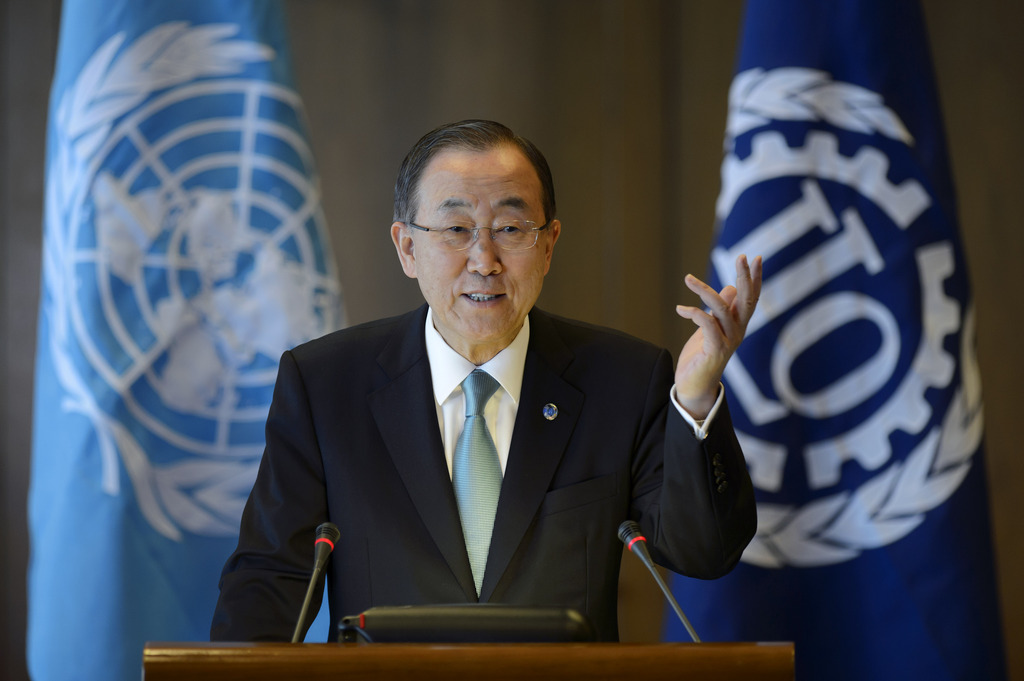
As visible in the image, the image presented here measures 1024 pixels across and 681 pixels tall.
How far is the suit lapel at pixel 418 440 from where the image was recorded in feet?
5.98

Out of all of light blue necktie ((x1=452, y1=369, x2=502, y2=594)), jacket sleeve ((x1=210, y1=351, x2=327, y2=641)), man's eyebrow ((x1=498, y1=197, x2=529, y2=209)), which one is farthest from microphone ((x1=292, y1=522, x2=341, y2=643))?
man's eyebrow ((x1=498, y1=197, x2=529, y2=209))

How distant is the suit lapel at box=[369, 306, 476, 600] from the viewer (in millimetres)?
1822

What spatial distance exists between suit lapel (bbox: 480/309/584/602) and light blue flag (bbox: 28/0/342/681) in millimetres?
1035

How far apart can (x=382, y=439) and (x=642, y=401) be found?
0.56m

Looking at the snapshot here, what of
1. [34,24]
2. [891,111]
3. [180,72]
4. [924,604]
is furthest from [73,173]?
[924,604]

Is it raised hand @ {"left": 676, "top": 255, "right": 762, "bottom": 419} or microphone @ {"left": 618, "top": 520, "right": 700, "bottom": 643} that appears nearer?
microphone @ {"left": 618, "top": 520, "right": 700, "bottom": 643}

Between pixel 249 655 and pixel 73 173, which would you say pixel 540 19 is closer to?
pixel 73 173

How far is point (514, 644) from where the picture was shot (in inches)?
43.9

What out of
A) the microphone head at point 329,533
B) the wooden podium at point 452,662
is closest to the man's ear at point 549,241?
the microphone head at point 329,533

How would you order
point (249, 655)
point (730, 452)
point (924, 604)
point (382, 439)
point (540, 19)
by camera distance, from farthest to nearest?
point (540, 19) < point (924, 604) < point (382, 439) < point (730, 452) < point (249, 655)

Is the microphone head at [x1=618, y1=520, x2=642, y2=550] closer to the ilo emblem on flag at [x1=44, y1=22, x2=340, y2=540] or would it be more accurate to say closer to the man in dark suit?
the man in dark suit

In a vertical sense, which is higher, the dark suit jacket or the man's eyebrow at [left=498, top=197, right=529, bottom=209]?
the man's eyebrow at [left=498, top=197, right=529, bottom=209]

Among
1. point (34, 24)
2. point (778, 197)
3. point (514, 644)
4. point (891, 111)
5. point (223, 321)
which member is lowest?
point (514, 644)

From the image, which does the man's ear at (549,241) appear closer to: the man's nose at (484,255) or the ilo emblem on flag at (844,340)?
Answer: the man's nose at (484,255)
